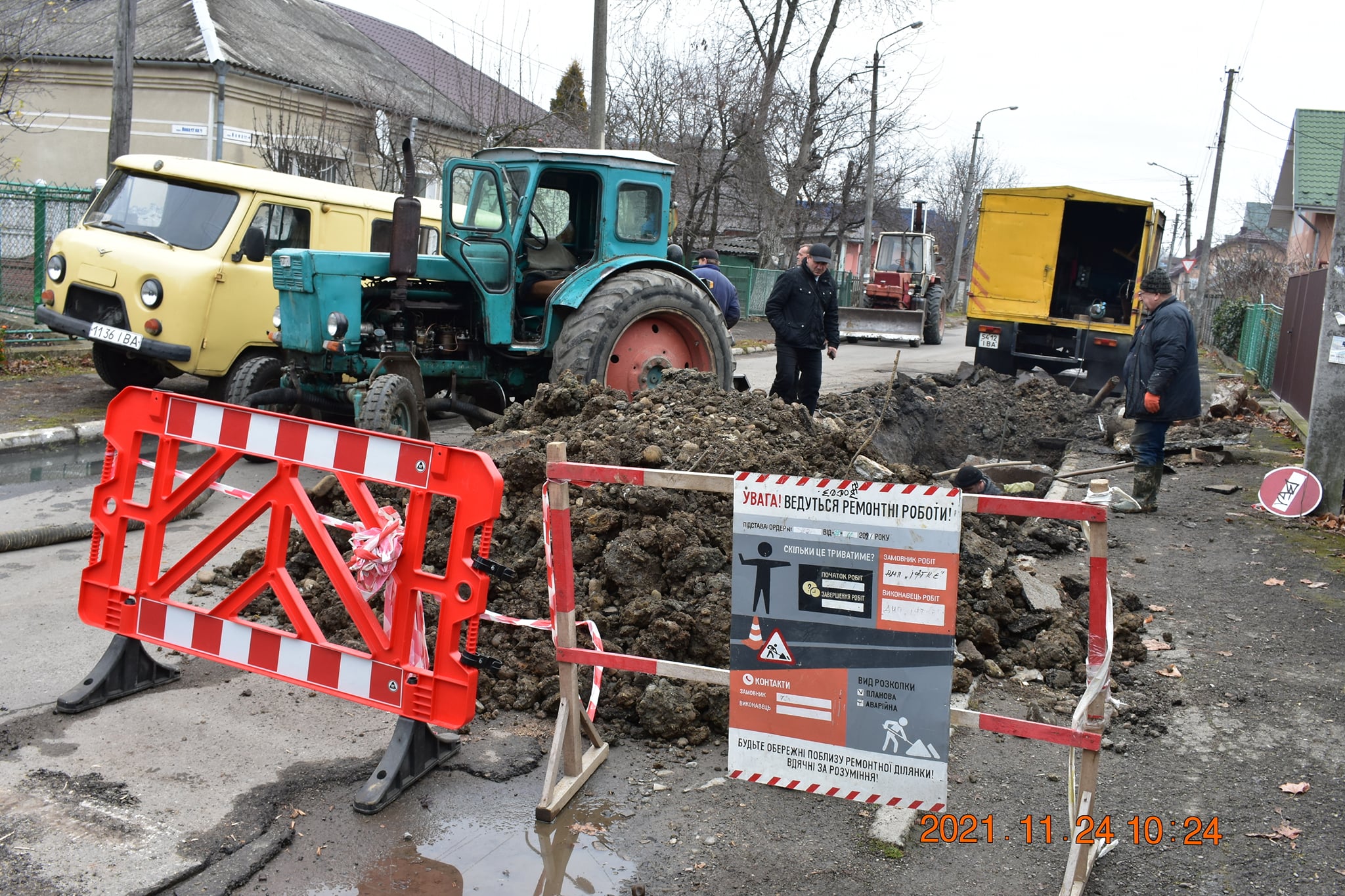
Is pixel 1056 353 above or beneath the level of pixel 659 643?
above

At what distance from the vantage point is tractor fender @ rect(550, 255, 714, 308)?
8.62m

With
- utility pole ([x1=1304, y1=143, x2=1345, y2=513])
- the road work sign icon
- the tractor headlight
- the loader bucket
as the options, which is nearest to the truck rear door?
the loader bucket

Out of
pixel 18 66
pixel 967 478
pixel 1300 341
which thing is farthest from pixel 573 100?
pixel 967 478

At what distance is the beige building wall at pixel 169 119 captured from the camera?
23.7 m

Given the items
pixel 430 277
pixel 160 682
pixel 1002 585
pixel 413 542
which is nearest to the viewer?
pixel 413 542

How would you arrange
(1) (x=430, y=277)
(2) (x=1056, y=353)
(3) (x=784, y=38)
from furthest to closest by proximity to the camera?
(3) (x=784, y=38), (2) (x=1056, y=353), (1) (x=430, y=277)

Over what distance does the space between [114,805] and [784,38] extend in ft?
102

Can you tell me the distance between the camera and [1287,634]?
220 inches

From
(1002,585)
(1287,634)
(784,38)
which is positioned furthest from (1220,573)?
(784,38)

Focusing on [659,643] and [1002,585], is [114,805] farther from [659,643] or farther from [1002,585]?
[1002,585]

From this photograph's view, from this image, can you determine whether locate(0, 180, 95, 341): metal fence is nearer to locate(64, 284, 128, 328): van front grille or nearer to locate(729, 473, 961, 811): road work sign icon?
locate(64, 284, 128, 328): van front grille

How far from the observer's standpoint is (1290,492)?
8.14 meters

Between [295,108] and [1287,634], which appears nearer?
[1287,634]

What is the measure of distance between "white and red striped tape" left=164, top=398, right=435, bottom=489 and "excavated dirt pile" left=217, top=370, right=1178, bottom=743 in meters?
1.23
